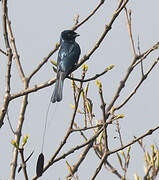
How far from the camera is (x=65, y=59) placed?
19.8ft

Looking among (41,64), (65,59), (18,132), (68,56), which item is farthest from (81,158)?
(68,56)

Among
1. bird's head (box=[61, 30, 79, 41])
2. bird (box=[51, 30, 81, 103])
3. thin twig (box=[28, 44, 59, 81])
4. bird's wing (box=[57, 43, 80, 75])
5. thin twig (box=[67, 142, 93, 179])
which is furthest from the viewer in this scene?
bird's head (box=[61, 30, 79, 41])

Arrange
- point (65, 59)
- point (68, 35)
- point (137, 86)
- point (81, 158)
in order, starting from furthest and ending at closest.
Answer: point (68, 35)
point (65, 59)
point (81, 158)
point (137, 86)

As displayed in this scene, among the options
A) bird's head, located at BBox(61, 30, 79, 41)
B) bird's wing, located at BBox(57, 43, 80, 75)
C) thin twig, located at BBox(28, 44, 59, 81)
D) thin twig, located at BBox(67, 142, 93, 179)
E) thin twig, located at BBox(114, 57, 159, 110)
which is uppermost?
bird's head, located at BBox(61, 30, 79, 41)

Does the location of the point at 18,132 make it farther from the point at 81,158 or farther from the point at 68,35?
the point at 68,35

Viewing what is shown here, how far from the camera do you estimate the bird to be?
5.25 metres

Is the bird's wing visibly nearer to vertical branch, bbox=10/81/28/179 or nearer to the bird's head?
the bird's head

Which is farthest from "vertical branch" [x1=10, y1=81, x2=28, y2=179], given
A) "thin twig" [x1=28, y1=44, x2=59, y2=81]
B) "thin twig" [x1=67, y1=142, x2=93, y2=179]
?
"thin twig" [x1=67, y1=142, x2=93, y2=179]

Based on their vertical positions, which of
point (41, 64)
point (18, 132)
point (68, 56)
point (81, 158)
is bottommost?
point (81, 158)

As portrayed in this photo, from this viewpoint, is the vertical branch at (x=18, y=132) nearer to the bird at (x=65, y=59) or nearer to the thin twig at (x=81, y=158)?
the bird at (x=65, y=59)

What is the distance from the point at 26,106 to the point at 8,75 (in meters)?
0.99

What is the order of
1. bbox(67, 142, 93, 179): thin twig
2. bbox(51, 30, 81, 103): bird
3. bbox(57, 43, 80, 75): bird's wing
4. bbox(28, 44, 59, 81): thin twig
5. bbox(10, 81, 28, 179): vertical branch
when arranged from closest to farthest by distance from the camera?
1. bbox(10, 81, 28, 179): vertical branch
2. bbox(67, 142, 93, 179): thin twig
3. bbox(28, 44, 59, 81): thin twig
4. bbox(51, 30, 81, 103): bird
5. bbox(57, 43, 80, 75): bird's wing

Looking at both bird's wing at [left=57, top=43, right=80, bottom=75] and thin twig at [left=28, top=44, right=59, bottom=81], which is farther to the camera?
bird's wing at [left=57, top=43, right=80, bottom=75]

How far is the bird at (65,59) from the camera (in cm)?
525
